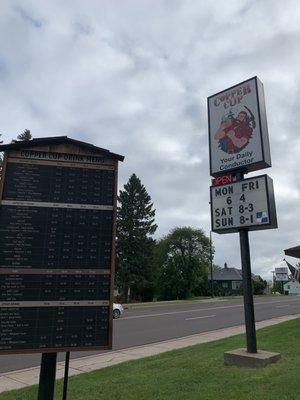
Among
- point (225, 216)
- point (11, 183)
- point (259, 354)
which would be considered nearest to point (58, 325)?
point (11, 183)

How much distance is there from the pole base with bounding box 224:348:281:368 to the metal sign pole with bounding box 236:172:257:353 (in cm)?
24

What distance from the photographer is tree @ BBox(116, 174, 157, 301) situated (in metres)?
53.7

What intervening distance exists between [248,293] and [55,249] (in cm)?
467

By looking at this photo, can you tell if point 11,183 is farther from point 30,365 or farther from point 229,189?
point 30,365

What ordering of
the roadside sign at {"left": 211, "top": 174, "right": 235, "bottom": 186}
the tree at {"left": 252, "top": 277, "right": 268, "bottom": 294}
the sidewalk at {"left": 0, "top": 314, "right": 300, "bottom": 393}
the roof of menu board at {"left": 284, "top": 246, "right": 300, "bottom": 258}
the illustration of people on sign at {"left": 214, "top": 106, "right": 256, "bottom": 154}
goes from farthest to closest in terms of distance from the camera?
the tree at {"left": 252, "top": 277, "right": 268, "bottom": 294} → the roof of menu board at {"left": 284, "top": 246, "right": 300, "bottom": 258} → the roadside sign at {"left": 211, "top": 174, "right": 235, "bottom": 186} → the illustration of people on sign at {"left": 214, "top": 106, "right": 256, "bottom": 154} → the sidewalk at {"left": 0, "top": 314, "right": 300, "bottom": 393}

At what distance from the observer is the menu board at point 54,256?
166 inches

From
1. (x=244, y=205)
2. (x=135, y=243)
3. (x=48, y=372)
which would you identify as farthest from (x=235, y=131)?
(x=135, y=243)

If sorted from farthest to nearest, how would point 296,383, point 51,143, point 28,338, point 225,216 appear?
point 225,216 → point 296,383 → point 51,143 → point 28,338

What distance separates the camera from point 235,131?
28.9ft

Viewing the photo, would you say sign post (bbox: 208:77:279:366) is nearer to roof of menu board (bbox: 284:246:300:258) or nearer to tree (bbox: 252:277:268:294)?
roof of menu board (bbox: 284:246:300:258)

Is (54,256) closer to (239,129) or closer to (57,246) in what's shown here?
(57,246)

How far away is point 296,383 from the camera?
5688mm

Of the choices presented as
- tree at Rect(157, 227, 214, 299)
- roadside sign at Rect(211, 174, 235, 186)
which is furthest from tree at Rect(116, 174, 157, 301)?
roadside sign at Rect(211, 174, 235, 186)

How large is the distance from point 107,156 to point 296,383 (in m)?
3.92
